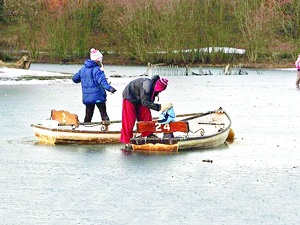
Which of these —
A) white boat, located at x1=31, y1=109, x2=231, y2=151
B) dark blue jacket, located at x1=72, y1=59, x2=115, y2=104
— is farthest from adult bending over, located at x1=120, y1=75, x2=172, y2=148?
dark blue jacket, located at x1=72, y1=59, x2=115, y2=104

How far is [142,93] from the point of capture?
16.3 meters

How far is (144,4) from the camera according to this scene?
65.3 m

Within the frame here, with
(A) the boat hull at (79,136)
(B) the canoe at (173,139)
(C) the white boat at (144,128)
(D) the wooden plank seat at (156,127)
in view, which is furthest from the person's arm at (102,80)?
(D) the wooden plank seat at (156,127)

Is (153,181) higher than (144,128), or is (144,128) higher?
(144,128)

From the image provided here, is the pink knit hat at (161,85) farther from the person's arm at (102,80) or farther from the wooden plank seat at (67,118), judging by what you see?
the wooden plank seat at (67,118)

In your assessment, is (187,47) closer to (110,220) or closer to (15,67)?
(15,67)

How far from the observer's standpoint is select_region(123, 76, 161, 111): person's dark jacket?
1617cm

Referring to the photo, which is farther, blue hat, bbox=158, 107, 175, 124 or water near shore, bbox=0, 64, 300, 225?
blue hat, bbox=158, 107, 175, 124

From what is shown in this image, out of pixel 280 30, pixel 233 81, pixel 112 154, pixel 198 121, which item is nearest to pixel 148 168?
pixel 112 154

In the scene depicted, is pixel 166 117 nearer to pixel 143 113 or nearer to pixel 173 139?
pixel 173 139

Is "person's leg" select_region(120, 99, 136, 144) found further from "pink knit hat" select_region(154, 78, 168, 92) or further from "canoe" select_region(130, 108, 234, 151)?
"pink knit hat" select_region(154, 78, 168, 92)

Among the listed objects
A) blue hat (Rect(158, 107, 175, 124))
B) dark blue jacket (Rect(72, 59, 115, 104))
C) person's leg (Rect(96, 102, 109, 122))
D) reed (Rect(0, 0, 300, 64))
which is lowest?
reed (Rect(0, 0, 300, 64))

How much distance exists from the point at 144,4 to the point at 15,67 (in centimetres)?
2024

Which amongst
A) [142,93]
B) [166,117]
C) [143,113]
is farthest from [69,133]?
[166,117]
